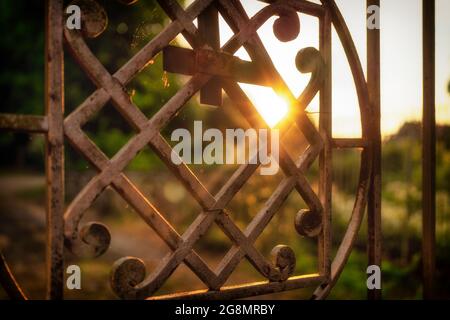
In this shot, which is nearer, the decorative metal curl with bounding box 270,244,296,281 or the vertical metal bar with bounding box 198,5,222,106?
the vertical metal bar with bounding box 198,5,222,106

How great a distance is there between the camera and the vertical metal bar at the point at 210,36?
4.72 feet

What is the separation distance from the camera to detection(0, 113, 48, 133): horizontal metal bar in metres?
1.04

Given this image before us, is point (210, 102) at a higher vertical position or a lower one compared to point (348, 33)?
lower

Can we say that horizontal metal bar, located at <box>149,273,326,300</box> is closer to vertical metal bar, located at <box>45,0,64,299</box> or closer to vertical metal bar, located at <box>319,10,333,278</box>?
vertical metal bar, located at <box>319,10,333,278</box>

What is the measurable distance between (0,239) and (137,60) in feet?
25.5

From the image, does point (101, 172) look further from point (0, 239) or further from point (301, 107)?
point (0, 239)

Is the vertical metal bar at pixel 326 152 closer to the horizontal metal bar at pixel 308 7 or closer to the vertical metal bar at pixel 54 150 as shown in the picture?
the horizontal metal bar at pixel 308 7

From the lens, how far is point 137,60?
1.25 metres

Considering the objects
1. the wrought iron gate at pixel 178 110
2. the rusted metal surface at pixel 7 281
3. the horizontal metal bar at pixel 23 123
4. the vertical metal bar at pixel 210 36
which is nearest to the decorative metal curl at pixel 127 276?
the wrought iron gate at pixel 178 110

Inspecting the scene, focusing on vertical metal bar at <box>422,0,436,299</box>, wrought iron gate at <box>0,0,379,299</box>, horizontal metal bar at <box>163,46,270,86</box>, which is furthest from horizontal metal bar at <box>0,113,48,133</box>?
vertical metal bar at <box>422,0,436,299</box>

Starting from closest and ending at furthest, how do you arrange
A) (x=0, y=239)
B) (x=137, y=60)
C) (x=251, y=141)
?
1. (x=137, y=60)
2. (x=251, y=141)
3. (x=0, y=239)

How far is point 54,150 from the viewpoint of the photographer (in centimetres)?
113

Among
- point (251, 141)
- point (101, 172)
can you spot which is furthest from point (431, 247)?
point (101, 172)

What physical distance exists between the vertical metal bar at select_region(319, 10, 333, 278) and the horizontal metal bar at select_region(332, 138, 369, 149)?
0.04 m
